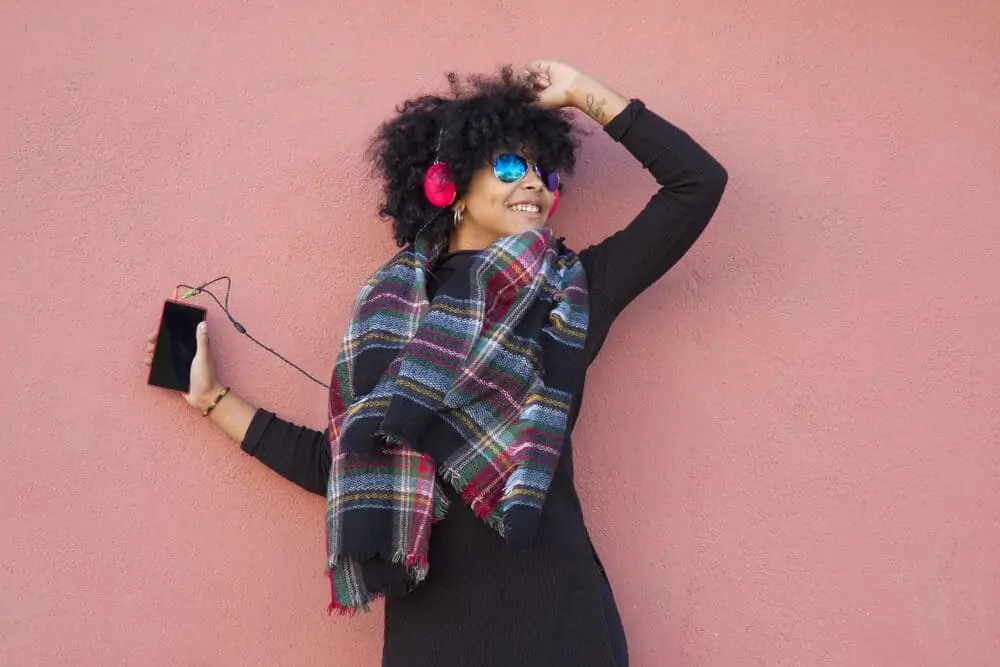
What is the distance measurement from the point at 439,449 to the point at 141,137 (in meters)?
1.08

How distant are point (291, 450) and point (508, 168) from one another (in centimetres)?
77

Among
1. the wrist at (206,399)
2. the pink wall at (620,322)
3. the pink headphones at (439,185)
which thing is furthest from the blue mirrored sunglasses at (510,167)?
the wrist at (206,399)

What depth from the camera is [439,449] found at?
1850mm

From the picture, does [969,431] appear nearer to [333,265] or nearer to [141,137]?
[333,265]

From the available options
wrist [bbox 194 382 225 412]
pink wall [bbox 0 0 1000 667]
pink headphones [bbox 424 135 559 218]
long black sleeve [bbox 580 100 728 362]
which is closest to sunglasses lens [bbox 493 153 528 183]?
pink headphones [bbox 424 135 559 218]

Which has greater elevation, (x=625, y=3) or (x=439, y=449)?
(x=625, y=3)

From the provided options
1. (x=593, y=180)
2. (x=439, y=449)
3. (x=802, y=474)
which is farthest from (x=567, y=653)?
(x=593, y=180)

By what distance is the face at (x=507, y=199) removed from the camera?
2066 mm

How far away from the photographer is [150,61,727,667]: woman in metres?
1.82

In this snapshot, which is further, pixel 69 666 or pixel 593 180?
pixel 593 180

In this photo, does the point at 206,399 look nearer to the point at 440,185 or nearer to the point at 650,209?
the point at 440,185

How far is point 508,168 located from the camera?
81.5 inches

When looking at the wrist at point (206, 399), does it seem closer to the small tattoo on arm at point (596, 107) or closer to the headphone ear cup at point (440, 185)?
the headphone ear cup at point (440, 185)

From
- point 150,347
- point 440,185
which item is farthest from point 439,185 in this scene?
point 150,347
